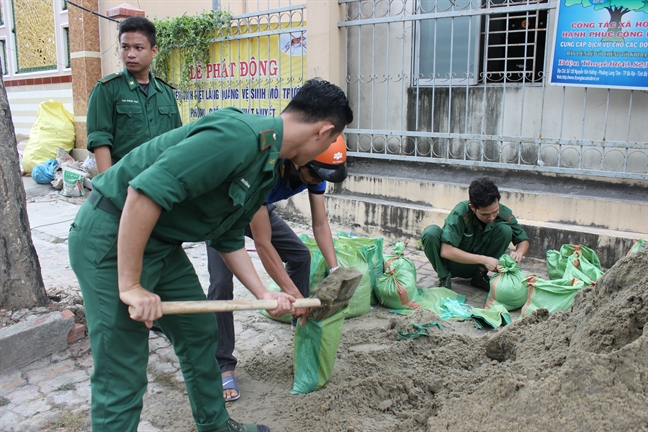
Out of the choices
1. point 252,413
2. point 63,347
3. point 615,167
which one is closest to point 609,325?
point 252,413

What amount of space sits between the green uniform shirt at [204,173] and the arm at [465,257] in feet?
7.90

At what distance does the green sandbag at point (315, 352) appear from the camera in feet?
9.40

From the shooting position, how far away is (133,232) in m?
1.81

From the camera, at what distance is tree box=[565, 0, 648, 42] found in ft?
15.4

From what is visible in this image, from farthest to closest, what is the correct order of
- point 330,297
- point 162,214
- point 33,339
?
point 33,339
point 330,297
point 162,214

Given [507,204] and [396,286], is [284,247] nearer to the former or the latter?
[396,286]

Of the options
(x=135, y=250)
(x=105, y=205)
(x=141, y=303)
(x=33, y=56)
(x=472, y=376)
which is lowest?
(x=472, y=376)

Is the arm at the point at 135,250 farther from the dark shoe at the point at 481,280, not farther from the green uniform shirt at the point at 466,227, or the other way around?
the dark shoe at the point at 481,280

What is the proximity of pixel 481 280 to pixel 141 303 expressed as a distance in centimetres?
331

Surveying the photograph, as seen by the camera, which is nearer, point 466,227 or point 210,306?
point 210,306

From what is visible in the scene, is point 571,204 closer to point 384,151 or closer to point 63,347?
point 384,151

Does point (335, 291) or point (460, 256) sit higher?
point (335, 291)

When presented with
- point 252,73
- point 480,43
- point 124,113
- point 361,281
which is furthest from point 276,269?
point 252,73

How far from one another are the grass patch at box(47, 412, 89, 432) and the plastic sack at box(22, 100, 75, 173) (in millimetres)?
8040
